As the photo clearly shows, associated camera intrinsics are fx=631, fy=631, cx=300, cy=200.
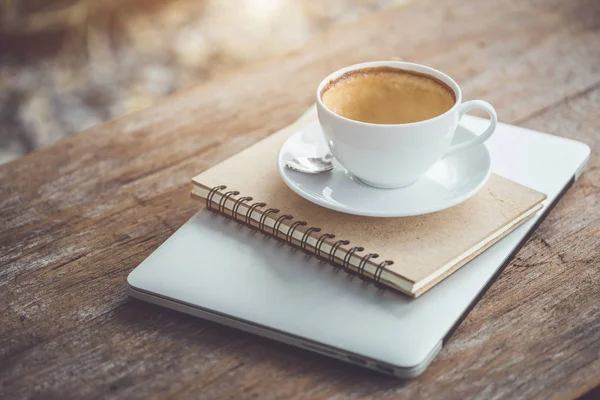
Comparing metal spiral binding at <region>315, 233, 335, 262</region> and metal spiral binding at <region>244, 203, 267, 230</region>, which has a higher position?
metal spiral binding at <region>244, 203, 267, 230</region>

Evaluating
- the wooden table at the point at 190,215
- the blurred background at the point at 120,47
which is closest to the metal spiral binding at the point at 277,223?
the wooden table at the point at 190,215

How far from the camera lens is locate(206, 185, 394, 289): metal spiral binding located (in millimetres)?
598

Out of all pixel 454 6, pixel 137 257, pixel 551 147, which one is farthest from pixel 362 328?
pixel 454 6

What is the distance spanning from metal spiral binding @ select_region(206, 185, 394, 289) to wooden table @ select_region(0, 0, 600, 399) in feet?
A: 0.27

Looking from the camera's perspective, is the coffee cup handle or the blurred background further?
the blurred background

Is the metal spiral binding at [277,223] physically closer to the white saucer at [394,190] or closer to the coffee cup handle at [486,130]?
the white saucer at [394,190]

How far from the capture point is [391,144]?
2.05 feet

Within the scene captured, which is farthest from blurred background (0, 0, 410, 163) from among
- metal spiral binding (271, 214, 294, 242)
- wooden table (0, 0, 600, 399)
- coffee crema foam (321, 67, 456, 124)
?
Answer: metal spiral binding (271, 214, 294, 242)

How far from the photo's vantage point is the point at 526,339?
0.57 metres

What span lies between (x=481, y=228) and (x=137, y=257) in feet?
1.20

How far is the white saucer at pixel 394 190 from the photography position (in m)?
0.63

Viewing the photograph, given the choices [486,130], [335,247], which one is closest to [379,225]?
[335,247]

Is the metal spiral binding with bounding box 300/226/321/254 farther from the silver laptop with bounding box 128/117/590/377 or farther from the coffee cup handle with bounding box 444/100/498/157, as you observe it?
the coffee cup handle with bounding box 444/100/498/157

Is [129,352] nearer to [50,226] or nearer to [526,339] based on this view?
[50,226]
